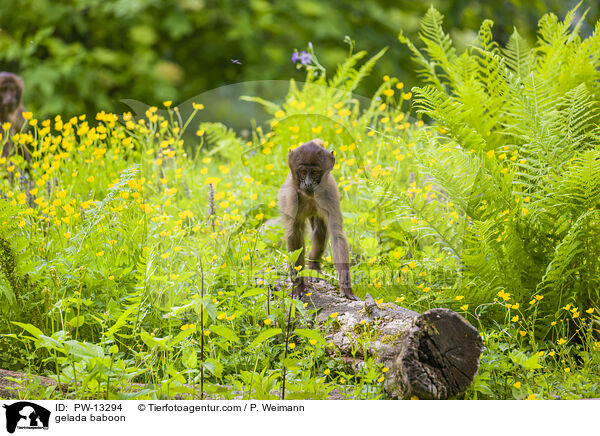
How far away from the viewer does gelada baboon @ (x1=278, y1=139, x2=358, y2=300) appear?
384 centimetres

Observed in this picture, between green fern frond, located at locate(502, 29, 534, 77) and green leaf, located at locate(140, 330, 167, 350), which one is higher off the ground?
green fern frond, located at locate(502, 29, 534, 77)

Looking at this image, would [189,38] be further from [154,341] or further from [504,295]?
[504,295]

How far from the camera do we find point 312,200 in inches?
158

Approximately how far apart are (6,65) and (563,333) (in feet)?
16.4

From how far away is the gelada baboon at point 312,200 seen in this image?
384cm

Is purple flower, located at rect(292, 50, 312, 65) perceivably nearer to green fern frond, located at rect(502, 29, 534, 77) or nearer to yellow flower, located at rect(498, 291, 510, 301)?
green fern frond, located at rect(502, 29, 534, 77)

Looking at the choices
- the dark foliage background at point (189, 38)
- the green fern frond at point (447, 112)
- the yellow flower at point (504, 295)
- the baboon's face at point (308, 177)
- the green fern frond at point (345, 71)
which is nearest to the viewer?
the yellow flower at point (504, 295)

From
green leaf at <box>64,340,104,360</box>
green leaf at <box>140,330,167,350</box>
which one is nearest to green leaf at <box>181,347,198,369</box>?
green leaf at <box>140,330,167,350</box>

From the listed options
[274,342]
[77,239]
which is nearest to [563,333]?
[274,342]

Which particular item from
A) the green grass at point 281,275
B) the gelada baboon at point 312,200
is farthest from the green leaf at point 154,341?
the gelada baboon at point 312,200

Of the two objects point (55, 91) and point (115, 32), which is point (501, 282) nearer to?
point (115, 32)

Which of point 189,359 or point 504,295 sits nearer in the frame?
point 189,359

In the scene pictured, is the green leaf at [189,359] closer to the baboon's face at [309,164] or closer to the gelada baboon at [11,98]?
the baboon's face at [309,164]

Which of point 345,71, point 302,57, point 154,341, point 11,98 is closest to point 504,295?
point 154,341
